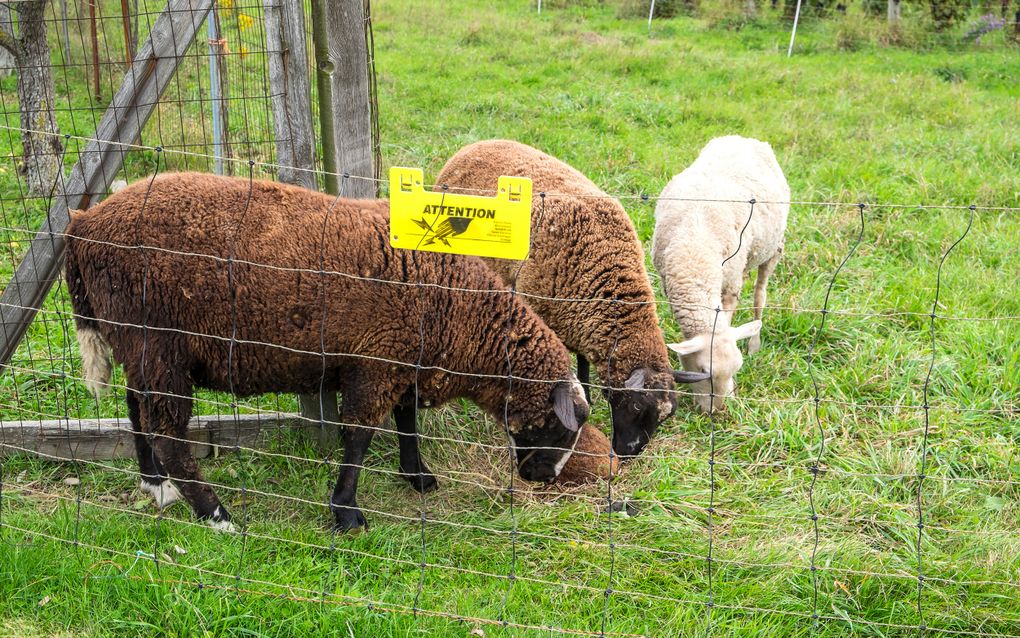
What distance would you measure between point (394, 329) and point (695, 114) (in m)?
6.82

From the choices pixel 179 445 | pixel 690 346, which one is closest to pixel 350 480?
pixel 179 445

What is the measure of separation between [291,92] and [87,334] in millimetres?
1508

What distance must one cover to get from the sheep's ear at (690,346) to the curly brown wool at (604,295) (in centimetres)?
14

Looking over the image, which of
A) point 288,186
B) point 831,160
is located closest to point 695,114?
point 831,160

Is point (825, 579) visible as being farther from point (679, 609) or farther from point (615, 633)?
point (615, 633)

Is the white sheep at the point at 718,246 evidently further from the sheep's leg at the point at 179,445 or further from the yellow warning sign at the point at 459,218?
the sheep's leg at the point at 179,445

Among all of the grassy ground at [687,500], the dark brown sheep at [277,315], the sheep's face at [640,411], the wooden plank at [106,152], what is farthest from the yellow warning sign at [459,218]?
the sheep's face at [640,411]

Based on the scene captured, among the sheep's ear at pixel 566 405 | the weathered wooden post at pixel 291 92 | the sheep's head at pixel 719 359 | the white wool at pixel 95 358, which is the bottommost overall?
the sheep's head at pixel 719 359

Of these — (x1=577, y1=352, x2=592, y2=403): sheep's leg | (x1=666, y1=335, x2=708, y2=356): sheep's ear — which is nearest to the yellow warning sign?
(x1=666, y1=335, x2=708, y2=356): sheep's ear

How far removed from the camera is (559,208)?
5.00 metres

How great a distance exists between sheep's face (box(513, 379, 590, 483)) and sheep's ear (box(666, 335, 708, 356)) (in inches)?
36.6

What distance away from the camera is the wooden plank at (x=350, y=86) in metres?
3.74

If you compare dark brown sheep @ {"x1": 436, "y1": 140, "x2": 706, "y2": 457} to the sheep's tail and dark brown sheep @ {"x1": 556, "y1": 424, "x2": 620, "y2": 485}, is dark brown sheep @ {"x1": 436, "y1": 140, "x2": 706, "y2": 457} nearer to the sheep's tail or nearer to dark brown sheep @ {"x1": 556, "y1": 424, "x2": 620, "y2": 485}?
dark brown sheep @ {"x1": 556, "y1": 424, "x2": 620, "y2": 485}

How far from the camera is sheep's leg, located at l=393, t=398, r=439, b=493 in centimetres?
445
